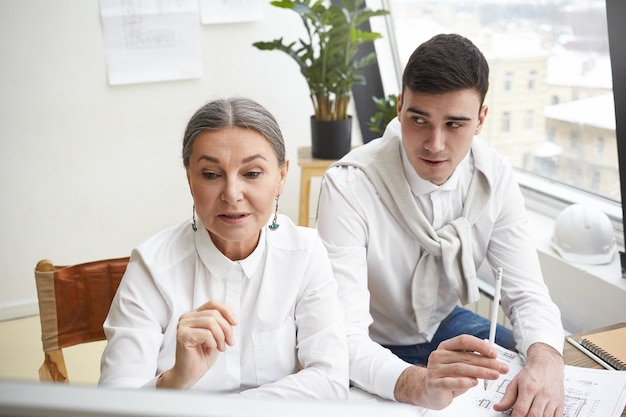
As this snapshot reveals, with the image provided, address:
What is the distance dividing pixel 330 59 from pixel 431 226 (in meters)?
1.42

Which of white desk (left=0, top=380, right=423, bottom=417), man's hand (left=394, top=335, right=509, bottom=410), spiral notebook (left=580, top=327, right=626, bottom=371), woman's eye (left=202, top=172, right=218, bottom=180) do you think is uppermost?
woman's eye (left=202, top=172, right=218, bottom=180)

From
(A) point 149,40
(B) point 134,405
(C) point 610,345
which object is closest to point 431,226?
(C) point 610,345

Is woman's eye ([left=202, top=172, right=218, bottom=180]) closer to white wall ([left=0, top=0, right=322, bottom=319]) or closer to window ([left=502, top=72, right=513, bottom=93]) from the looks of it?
white wall ([left=0, top=0, right=322, bottom=319])

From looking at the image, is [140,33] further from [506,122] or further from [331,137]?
[506,122]

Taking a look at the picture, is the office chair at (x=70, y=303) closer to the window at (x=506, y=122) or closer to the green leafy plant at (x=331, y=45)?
the green leafy plant at (x=331, y=45)

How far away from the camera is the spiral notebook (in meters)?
1.40

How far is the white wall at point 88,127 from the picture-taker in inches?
121

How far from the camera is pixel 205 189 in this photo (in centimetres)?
128

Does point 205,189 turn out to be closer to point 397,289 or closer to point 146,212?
point 397,289

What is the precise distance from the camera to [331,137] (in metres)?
2.98

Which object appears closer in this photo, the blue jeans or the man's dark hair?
the man's dark hair

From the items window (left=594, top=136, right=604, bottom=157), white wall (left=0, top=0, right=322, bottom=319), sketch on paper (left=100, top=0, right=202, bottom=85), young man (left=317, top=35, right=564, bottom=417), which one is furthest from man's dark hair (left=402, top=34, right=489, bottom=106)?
sketch on paper (left=100, top=0, right=202, bottom=85)

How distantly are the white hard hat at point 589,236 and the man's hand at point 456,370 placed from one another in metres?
1.12

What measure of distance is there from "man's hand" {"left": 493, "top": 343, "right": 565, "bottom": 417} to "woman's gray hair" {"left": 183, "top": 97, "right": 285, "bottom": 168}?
25.9 inches
